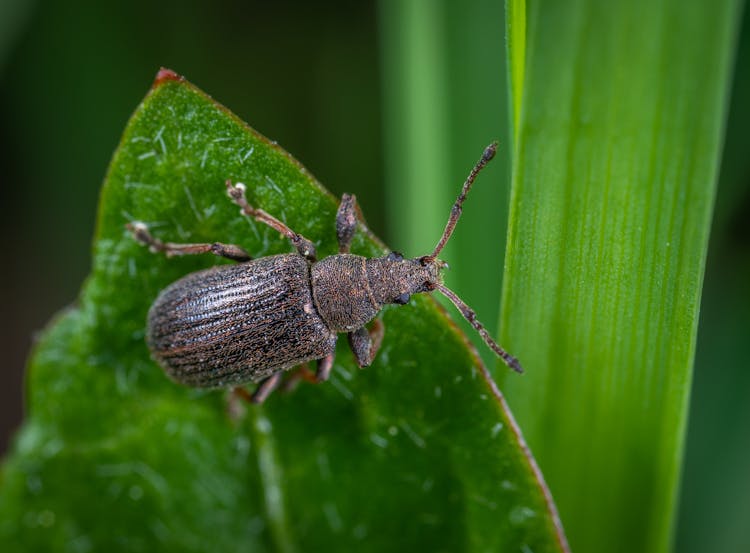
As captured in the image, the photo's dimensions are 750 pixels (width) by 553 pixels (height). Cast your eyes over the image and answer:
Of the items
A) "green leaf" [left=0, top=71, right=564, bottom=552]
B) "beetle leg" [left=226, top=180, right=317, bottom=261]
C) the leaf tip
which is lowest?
"green leaf" [left=0, top=71, right=564, bottom=552]

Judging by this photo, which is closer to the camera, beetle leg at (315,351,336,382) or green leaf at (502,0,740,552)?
green leaf at (502,0,740,552)

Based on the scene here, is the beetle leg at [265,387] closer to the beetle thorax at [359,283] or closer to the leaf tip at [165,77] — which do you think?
the beetle thorax at [359,283]

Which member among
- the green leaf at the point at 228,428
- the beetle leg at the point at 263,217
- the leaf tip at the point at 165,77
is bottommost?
the green leaf at the point at 228,428

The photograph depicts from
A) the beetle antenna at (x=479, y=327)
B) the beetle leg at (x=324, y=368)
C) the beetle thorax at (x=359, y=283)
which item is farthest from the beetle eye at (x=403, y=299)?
the beetle leg at (x=324, y=368)

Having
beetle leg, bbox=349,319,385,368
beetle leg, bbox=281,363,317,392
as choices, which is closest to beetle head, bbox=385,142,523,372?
beetle leg, bbox=349,319,385,368

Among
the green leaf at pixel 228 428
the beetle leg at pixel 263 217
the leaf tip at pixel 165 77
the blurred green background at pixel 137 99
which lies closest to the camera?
the leaf tip at pixel 165 77

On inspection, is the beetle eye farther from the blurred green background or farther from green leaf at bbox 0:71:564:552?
the blurred green background

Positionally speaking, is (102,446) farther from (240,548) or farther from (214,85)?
(214,85)
